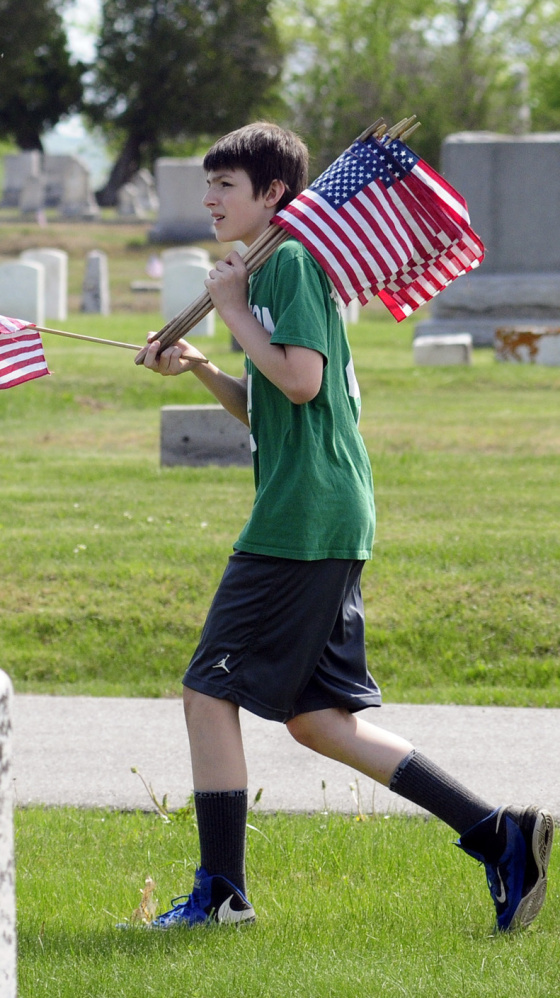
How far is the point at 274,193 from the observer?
3.08 metres

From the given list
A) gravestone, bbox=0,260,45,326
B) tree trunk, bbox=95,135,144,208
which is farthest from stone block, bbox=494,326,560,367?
tree trunk, bbox=95,135,144,208

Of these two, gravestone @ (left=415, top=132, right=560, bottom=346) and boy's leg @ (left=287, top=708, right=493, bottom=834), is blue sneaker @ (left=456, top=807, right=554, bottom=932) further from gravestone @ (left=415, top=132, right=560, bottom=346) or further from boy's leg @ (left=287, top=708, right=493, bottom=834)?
gravestone @ (left=415, top=132, right=560, bottom=346)

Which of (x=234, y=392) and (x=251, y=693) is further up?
(x=234, y=392)

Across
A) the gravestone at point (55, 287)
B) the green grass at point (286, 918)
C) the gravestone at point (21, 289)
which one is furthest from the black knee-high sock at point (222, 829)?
the gravestone at point (55, 287)

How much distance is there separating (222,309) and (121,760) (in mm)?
1955

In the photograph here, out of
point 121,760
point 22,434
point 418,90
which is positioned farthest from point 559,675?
point 418,90

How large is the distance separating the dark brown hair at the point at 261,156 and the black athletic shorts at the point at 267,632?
89 cm

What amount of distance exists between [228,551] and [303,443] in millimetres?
3355

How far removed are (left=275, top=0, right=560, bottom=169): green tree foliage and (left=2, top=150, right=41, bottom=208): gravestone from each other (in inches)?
368

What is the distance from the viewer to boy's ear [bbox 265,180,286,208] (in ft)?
10.1

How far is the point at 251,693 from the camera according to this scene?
9.62 ft

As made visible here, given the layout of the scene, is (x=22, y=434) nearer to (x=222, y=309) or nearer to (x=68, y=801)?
(x=68, y=801)

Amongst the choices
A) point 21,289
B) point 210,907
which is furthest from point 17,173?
point 210,907

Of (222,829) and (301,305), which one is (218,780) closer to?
(222,829)
